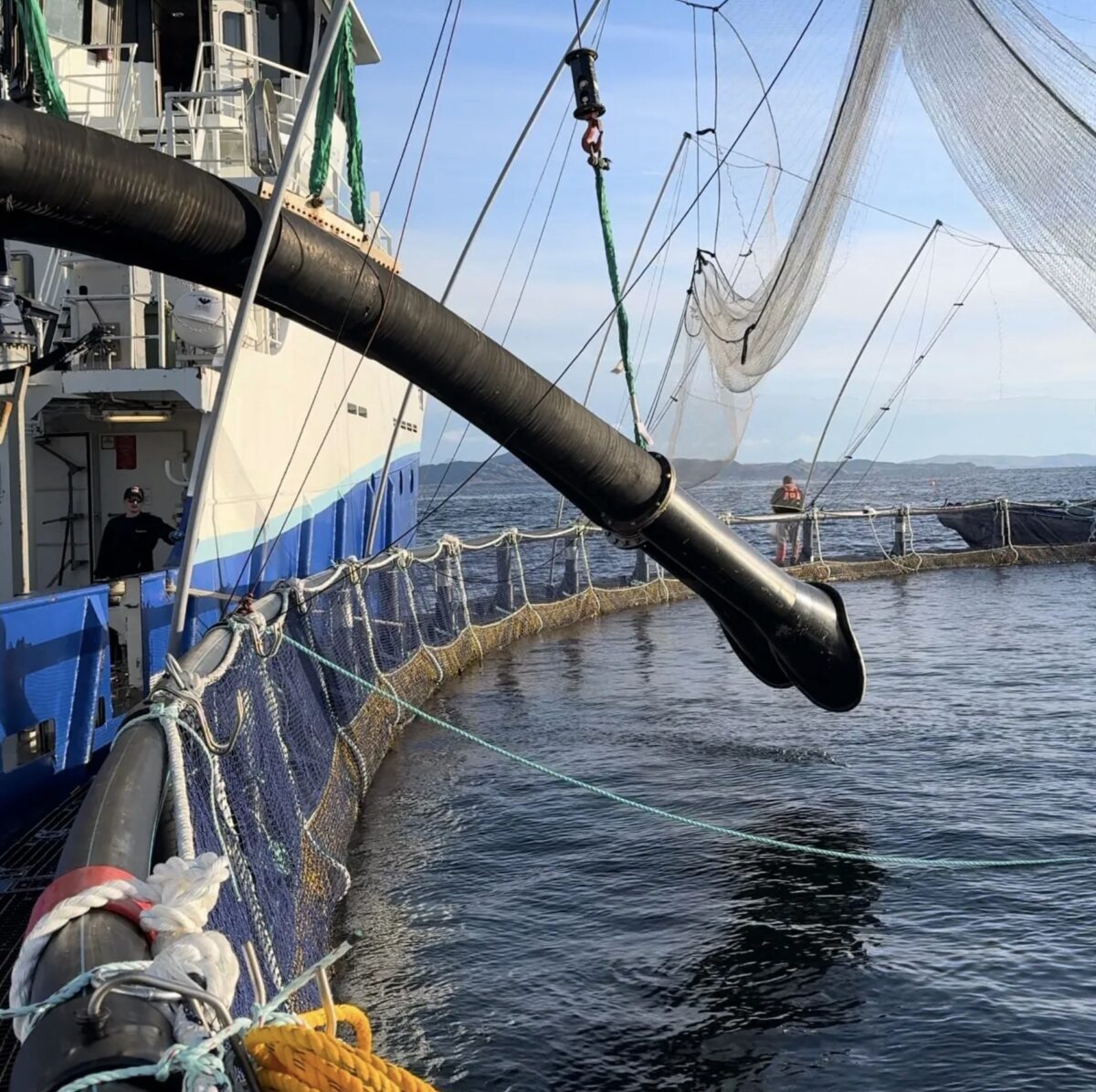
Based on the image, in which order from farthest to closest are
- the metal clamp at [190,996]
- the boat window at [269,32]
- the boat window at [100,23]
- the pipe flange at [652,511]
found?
the boat window at [269,32] → the boat window at [100,23] → the pipe flange at [652,511] → the metal clamp at [190,996]

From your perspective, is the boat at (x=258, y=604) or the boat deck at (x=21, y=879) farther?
the boat deck at (x=21, y=879)

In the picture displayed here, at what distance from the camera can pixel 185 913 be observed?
2555 mm

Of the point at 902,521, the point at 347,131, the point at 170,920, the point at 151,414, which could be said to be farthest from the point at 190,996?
the point at 902,521

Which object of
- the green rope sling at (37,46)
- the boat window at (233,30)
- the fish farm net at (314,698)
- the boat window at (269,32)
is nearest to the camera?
the fish farm net at (314,698)

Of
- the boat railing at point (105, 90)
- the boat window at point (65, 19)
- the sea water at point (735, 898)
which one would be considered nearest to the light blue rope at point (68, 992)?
the sea water at point (735, 898)

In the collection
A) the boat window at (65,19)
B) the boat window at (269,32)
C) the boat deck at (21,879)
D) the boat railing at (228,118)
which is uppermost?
the boat window at (269,32)

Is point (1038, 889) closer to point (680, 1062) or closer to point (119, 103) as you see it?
point (680, 1062)

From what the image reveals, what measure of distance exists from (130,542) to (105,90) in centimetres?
724

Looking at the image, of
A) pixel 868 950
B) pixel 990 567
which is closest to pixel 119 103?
pixel 868 950

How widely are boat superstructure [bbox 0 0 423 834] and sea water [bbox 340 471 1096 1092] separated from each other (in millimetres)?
2258

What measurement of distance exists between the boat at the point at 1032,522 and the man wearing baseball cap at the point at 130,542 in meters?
19.6

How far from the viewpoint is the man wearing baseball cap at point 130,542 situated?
36.4 ft

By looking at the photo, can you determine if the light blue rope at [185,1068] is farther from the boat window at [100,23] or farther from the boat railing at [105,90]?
the boat window at [100,23]

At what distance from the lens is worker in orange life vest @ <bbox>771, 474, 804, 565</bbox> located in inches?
916
